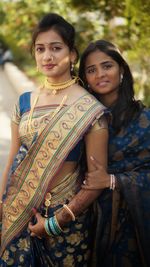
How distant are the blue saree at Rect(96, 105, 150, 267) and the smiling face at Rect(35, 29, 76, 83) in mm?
348

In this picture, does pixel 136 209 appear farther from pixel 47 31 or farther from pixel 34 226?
pixel 47 31

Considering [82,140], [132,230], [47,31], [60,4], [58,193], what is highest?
[60,4]

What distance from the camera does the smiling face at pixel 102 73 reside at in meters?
1.91

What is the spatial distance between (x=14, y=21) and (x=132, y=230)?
9.08 metres

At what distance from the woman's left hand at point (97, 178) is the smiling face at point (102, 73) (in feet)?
1.25

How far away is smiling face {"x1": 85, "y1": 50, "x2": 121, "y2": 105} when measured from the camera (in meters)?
1.91

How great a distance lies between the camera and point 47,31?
181cm

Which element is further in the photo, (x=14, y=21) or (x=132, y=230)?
(x=14, y=21)

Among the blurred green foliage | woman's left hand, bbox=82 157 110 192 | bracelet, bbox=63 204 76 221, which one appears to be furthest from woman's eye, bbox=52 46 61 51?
the blurred green foliage

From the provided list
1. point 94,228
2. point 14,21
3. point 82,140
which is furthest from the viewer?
point 14,21

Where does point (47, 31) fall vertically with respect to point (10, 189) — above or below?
above

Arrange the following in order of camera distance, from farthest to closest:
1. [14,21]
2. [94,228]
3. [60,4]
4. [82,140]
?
1. [14,21]
2. [60,4]
3. [94,228]
4. [82,140]

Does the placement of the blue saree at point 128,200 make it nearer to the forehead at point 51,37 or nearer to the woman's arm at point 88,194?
the woman's arm at point 88,194

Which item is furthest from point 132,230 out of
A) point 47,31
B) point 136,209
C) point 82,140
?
point 47,31
